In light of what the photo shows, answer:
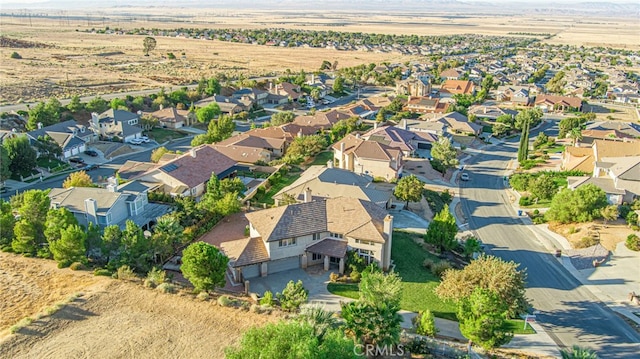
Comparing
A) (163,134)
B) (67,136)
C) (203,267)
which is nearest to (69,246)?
(203,267)

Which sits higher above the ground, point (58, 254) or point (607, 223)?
point (58, 254)

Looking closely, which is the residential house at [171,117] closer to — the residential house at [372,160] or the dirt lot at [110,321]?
the residential house at [372,160]

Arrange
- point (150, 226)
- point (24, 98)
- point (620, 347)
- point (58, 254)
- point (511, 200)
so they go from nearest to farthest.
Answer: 1. point (620, 347)
2. point (58, 254)
3. point (150, 226)
4. point (511, 200)
5. point (24, 98)

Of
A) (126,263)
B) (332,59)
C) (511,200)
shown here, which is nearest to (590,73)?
(332,59)

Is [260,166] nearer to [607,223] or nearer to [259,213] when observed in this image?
[259,213]

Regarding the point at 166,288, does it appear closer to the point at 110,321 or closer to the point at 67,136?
the point at 110,321

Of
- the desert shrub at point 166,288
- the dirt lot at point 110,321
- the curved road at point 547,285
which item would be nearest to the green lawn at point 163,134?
the curved road at point 547,285

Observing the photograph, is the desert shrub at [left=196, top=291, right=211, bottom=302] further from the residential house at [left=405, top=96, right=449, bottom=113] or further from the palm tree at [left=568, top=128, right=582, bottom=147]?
the residential house at [left=405, top=96, right=449, bottom=113]
